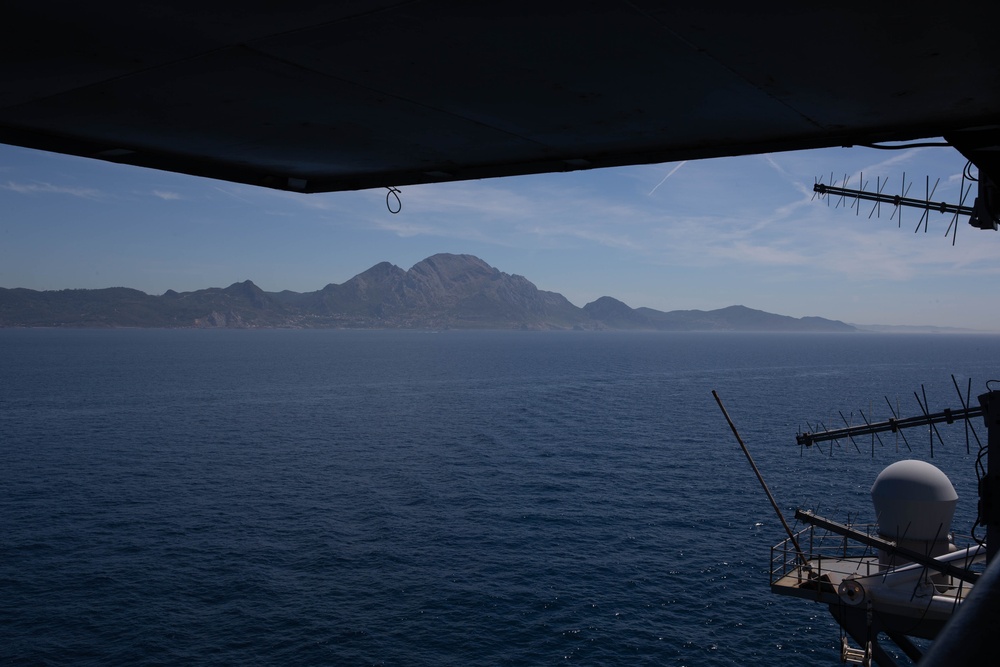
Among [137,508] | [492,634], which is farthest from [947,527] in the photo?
[137,508]

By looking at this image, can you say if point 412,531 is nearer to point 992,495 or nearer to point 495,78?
point 992,495

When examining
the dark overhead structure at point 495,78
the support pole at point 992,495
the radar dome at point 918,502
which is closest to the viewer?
the dark overhead structure at point 495,78

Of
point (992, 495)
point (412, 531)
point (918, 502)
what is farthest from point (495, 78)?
point (412, 531)

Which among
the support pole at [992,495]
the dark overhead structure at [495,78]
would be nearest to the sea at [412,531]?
the support pole at [992,495]

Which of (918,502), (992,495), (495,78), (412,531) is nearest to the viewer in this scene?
(495,78)

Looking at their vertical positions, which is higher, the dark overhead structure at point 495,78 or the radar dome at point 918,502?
the dark overhead structure at point 495,78

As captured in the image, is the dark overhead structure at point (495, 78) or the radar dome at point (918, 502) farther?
the radar dome at point (918, 502)

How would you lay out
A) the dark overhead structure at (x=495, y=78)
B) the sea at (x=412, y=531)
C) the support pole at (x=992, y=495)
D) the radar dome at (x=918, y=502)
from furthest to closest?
the sea at (x=412, y=531) < the radar dome at (x=918, y=502) < the support pole at (x=992, y=495) < the dark overhead structure at (x=495, y=78)

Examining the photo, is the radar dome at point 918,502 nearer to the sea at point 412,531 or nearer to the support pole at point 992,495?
the sea at point 412,531
